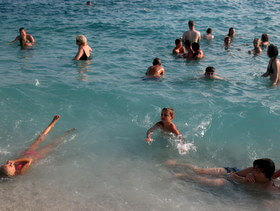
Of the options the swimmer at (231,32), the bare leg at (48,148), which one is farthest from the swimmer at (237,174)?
the swimmer at (231,32)

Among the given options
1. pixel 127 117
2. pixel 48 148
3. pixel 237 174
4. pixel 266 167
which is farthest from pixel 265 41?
pixel 48 148

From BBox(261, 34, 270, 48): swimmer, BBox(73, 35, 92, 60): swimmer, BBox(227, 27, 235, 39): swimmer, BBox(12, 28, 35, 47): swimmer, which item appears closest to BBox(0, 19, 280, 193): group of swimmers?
BBox(73, 35, 92, 60): swimmer

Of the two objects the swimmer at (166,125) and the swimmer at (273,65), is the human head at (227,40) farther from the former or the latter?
the swimmer at (166,125)

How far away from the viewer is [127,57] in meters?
12.1

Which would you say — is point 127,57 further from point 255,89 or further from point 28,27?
point 28,27

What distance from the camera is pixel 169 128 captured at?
6.76m

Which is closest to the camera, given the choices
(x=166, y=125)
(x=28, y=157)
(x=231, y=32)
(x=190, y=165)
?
(x=190, y=165)

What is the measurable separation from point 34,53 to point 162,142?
309 inches

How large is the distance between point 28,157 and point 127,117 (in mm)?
2624

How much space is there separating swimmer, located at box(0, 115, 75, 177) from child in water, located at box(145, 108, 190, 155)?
1.85 m

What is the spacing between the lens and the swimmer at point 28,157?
546 centimetres

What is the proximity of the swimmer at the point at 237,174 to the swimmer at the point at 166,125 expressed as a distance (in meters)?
0.82

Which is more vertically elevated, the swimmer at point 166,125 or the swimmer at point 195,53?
the swimmer at point 195,53

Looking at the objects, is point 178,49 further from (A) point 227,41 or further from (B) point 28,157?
(B) point 28,157
